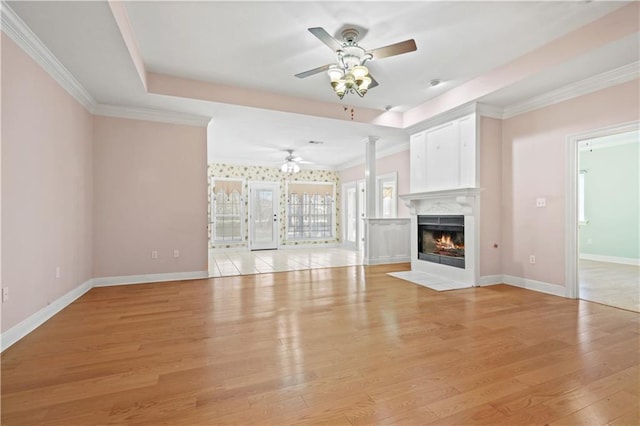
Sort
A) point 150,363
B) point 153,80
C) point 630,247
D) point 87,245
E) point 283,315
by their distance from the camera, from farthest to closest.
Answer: point 630,247
point 87,245
point 153,80
point 283,315
point 150,363

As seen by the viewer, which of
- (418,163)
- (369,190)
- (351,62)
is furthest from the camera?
(369,190)

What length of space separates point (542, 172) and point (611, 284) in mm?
2140

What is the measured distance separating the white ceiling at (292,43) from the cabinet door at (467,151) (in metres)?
0.44

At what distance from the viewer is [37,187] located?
290 centimetres

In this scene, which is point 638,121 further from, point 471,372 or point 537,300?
point 471,372

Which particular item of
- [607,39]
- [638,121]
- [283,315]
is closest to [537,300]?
[638,121]

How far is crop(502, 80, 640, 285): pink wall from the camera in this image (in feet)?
11.7

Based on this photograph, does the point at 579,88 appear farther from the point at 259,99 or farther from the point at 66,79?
the point at 66,79

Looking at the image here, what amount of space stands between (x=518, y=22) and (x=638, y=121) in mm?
1795

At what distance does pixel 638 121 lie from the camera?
10.6ft

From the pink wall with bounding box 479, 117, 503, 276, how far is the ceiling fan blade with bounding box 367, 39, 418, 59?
8.26 feet

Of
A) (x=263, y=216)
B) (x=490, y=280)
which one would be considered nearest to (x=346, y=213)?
(x=263, y=216)

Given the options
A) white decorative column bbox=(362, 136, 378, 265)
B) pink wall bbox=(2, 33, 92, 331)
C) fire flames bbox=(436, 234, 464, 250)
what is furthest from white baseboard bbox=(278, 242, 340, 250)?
pink wall bbox=(2, 33, 92, 331)

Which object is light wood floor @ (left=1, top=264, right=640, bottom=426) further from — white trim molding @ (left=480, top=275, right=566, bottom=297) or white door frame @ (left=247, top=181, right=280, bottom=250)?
white door frame @ (left=247, top=181, right=280, bottom=250)
